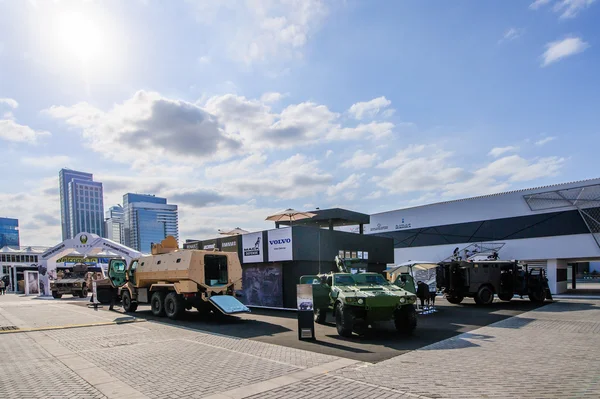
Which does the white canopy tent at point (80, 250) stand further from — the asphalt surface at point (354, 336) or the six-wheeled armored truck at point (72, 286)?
the asphalt surface at point (354, 336)

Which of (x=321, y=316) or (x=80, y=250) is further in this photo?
(x=80, y=250)

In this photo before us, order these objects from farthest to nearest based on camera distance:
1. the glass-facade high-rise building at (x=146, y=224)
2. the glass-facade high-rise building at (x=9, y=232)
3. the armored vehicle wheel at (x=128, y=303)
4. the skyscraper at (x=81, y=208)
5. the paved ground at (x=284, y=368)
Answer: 1. the skyscraper at (x=81, y=208)
2. the glass-facade high-rise building at (x=9, y=232)
3. the glass-facade high-rise building at (x=146, y=224)
4. the armored vehicle wheel at (x=128, y=303)
5. the paved ground at (x=284, y=368)

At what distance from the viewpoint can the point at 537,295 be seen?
827 inches

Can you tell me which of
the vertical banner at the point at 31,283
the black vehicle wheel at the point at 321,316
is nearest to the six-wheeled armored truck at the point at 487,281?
the black vehicle wheel at the point at 321,316

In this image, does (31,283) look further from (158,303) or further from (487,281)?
(487,281)

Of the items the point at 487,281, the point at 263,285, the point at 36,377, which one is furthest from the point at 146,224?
the point at 36,377

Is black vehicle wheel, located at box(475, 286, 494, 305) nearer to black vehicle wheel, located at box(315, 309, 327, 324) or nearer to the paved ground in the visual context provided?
the paved ground

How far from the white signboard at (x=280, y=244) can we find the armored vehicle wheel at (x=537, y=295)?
12.8 metres

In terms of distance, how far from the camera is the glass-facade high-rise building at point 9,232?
102 m

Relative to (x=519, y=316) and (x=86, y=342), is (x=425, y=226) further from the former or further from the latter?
(x=86, y=342)

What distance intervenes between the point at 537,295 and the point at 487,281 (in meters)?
3.09

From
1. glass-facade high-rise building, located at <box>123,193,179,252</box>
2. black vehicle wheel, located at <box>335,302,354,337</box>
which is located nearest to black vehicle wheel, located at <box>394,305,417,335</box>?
black vehicle wheel, located at <box>335,302,354,337</box>

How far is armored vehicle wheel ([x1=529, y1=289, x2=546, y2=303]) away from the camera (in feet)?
68.8

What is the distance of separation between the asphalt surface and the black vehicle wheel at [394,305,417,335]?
22cm
